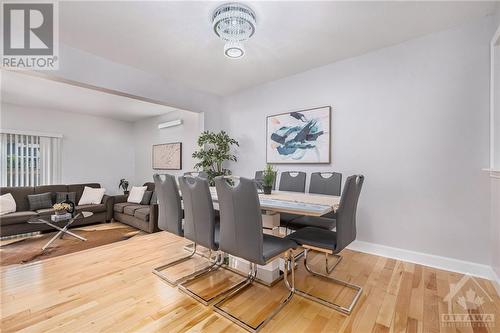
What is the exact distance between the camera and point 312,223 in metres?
2.42

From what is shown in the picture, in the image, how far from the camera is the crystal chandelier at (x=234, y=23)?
79.4 inches

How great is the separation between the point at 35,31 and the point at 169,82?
1.67 m

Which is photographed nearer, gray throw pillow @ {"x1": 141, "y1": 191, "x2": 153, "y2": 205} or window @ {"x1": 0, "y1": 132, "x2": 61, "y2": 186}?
window @ {"x1": 0, "y1": 132, "x2": 61, "y2": 186}

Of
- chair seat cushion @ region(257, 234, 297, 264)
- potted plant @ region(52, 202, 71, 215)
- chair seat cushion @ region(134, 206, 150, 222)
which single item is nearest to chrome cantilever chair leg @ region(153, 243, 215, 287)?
chair seat cushion @ region(257, 234, 297, 264)

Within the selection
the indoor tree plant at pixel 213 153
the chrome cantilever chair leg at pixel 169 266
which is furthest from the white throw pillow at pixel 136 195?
the chrome cantilever chair leg at pixel 169 266

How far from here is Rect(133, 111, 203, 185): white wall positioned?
195 inches

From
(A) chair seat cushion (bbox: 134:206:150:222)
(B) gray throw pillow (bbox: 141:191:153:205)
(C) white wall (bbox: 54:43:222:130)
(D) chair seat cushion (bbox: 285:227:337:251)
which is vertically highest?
(C) white wall (bbox: 54:43:222:130)

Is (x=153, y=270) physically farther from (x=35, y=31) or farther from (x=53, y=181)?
(x=53, y=181)

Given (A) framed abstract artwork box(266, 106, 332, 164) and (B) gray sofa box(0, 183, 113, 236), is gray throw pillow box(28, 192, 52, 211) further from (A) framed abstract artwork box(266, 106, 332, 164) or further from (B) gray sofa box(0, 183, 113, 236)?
(A) framed abstract artwork box(266, 106, 332, 164)

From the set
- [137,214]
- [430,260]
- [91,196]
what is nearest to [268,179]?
[430,260]

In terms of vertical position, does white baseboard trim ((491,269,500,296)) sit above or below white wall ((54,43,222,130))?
below

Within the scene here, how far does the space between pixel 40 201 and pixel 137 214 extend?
5.94 ft

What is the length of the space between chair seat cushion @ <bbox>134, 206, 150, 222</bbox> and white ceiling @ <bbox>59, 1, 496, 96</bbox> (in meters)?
2.36

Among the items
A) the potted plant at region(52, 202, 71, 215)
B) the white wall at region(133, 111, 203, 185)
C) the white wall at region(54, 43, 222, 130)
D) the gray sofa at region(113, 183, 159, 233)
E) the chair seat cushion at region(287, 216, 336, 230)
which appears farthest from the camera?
the white wall at region(133, 111, 203, 185)
